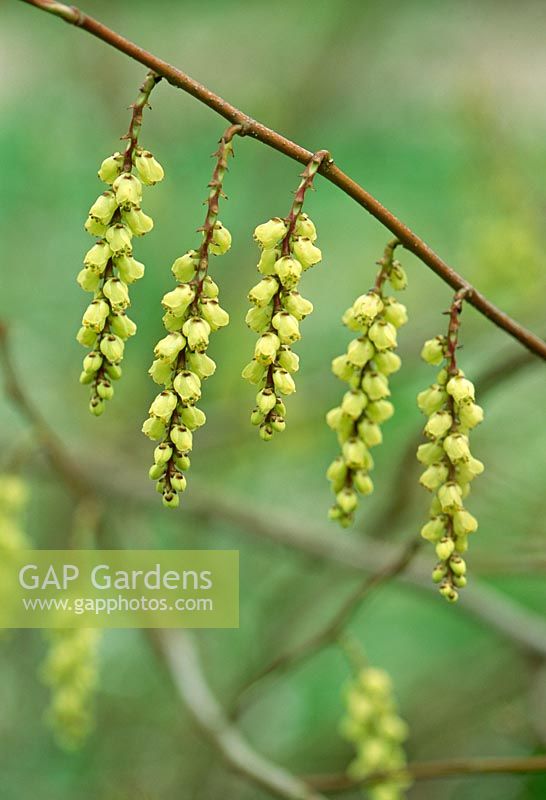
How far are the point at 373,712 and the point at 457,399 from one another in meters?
1.16

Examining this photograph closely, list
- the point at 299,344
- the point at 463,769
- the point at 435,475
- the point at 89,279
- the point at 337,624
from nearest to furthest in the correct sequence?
the point at 89,279 → the point at 435,475 → the point at 463,769 → the point at 337,624 → the point at 299,344

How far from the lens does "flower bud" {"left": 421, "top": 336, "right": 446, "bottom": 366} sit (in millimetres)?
1521

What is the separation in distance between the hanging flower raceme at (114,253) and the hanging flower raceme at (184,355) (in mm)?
75

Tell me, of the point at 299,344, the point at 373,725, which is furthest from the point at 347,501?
the point at 299,344

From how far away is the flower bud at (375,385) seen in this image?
1.54 m

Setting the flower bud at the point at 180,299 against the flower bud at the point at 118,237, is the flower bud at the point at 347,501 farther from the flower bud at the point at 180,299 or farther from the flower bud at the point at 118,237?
the flower bud at the point at 118,237

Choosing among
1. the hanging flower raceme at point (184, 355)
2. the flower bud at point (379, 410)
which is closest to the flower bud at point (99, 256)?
the hanging flower raceme at point (184, 355)

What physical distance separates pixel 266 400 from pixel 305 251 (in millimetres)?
223

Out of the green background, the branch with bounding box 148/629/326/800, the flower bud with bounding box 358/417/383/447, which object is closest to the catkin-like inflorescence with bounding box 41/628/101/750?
the branch with bounding box 148/629/326/800

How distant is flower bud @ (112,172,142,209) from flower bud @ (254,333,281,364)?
0.27m

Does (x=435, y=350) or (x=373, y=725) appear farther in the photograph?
(x=373, y=725)

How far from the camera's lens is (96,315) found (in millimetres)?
1387

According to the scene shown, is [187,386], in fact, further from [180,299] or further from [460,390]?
[460,390]

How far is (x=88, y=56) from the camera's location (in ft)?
19.4
